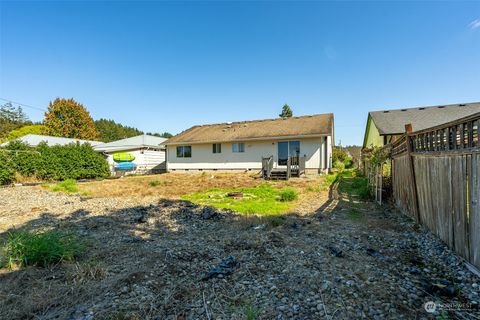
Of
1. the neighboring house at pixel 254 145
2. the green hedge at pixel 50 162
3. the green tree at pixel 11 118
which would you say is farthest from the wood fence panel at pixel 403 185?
the green tree at pixel 11 118

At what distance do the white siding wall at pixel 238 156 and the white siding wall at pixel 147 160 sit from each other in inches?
124

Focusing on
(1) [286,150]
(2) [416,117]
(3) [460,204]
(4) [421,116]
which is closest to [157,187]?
(1) [286,150]

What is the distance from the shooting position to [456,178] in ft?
10.1

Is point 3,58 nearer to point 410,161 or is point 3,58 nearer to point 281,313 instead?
point 281,313

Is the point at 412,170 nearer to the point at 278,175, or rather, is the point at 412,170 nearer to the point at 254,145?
the point at 278,175

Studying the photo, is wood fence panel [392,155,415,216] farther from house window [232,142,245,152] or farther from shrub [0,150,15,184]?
shrub [0,150,15,184]

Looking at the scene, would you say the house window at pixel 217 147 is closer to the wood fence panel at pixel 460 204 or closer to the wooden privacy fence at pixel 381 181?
the wooden privacy fence at pixel 381 181

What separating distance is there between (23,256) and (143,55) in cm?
1482

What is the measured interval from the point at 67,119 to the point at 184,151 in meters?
35.3

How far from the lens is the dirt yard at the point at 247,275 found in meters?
2.13

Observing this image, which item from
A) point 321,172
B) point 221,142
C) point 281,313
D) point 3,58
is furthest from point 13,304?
point 3,58

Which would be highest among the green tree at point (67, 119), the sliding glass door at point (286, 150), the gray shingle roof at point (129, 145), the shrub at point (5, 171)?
A: the green tree at point (67, 119)

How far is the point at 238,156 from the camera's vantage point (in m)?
18.0

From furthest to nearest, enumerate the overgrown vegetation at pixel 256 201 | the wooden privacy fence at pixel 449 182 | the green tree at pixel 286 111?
the green tree at pixel 286 111 → the overgrown vegetation at pixel 256 201 → the wooden privacy fence at pixel 449 182
